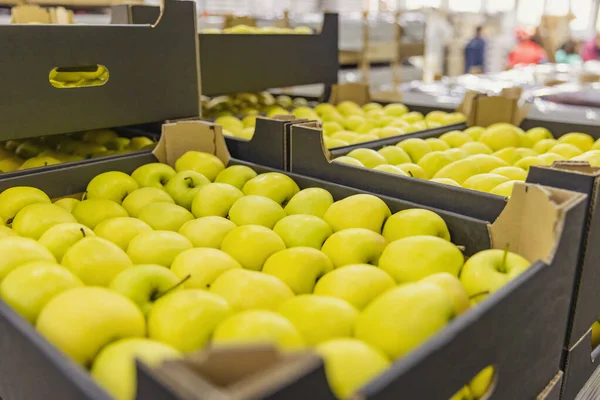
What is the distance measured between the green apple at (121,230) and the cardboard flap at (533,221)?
73 centimetres

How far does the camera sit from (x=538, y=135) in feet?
→ 6.65

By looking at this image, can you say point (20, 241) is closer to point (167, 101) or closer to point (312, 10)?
point (167, 101)

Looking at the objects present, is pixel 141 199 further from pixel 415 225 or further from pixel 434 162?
pixel 434 162

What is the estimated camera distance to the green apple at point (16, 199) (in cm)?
129

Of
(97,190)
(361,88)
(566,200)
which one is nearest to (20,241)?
(97,190)

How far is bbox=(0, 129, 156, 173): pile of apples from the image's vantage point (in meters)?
1.86

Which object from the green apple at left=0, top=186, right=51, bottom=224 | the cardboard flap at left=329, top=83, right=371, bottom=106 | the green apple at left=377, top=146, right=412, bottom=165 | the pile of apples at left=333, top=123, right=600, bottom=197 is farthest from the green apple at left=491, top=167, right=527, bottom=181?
the cardboard flap at left=329, top=83, right=371, bottom=106

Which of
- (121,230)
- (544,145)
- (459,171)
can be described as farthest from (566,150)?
(121,230)

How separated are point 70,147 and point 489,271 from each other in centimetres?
156

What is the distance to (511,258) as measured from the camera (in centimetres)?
96

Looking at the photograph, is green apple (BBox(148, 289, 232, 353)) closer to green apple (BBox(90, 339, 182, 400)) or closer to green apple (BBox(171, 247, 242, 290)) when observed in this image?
green apple (BBox(90, 339, 182, 400))

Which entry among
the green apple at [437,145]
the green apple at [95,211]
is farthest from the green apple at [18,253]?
the green apple at [437,145]

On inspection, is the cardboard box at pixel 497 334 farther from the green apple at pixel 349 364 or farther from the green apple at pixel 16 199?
the green apple at pixel 16 199

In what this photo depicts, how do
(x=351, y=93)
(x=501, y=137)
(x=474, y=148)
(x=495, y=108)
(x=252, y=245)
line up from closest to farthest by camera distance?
(x=252, y=245) → (x=474, y=148) → (x=501, y=137) → (x=495, y=108) → (x=351, y=93)
